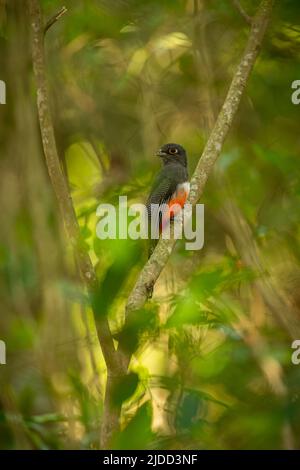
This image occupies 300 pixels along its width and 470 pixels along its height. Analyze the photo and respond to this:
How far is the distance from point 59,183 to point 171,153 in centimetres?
265

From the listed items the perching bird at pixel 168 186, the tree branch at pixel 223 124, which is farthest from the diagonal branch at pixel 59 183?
the perching bird at pixel 168 186

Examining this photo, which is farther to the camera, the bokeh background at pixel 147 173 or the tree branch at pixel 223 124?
the bokeh background at pixel 147 173

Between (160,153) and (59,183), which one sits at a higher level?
(160,153)

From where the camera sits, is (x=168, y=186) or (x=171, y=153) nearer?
(x=168, y=186)

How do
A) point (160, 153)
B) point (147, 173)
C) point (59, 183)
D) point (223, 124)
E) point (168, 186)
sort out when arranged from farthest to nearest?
point (147, 173) < point (160, 153) < point (168, 186) < point (223, 124) < point (59, 183)

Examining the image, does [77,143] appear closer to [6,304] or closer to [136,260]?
[6,304]

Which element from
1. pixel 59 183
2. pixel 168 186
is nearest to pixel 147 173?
pixel 168 186

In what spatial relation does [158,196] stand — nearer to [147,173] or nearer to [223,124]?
[147,173]

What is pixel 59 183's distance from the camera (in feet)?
9.34

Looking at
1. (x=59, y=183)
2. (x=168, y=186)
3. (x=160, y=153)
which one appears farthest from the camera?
(x=160, y=153)

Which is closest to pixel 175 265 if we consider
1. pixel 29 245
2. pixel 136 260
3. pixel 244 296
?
pixel 244 296

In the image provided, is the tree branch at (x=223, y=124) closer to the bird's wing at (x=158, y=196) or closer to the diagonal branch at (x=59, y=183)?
the diagonal branch at (x=59, y=183)

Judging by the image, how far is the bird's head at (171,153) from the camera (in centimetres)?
536

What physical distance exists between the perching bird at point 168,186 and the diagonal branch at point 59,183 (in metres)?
2.16
